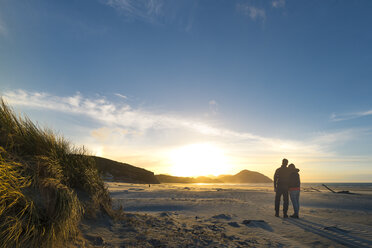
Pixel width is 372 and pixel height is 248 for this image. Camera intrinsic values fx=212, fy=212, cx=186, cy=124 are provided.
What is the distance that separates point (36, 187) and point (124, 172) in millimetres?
30108

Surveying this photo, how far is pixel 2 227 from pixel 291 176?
10641 mm

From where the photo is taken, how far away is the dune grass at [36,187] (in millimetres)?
2973

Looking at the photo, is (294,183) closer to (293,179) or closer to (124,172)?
(293,179)

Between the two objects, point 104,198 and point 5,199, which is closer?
point 5,199

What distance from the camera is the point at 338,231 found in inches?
272

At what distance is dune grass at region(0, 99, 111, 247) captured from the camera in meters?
2.97

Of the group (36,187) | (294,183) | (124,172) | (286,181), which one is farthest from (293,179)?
(124,172)

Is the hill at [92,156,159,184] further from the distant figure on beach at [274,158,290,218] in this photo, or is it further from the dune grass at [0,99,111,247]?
the dune grass at [0,99,111,247]

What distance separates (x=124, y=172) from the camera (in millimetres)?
32188

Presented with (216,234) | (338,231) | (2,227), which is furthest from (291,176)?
(2,227)

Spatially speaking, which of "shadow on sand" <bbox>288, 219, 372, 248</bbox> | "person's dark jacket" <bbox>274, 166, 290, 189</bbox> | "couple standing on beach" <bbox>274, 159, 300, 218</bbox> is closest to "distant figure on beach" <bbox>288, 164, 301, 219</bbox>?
"couple standing on beach" <bbox>274, 159, 300, 218</bbox>

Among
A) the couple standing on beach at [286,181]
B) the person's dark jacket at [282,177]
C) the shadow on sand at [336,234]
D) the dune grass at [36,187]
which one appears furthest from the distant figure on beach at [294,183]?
the dune grass at [36,187]

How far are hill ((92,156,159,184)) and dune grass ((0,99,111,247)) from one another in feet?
77.9

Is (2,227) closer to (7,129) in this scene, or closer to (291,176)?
(7,129)
